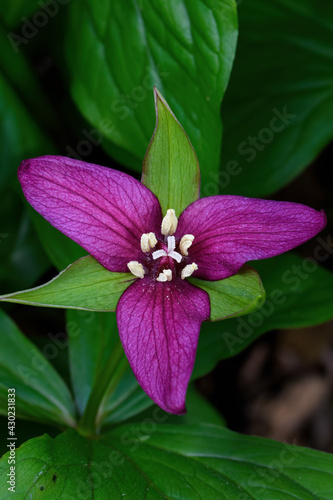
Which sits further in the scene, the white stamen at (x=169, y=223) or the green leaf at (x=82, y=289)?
the white stamen at (x=169, y=223)

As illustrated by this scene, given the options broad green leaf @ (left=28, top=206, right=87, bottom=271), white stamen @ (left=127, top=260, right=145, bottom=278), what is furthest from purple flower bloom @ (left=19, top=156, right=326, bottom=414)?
broad green leaf @ (left=28, top=206, right=87, bottom=271)

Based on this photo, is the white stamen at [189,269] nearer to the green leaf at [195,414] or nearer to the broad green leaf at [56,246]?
the broad green leaf at [56,246]

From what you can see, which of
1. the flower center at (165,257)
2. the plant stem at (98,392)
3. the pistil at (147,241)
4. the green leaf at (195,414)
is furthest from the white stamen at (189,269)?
the green leaf at (195,414)

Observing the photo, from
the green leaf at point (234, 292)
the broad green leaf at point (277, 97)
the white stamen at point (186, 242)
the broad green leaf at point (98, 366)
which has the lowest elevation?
the broad green leaf at point (98, 366)

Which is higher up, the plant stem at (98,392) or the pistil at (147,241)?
the pistil at (147,241)

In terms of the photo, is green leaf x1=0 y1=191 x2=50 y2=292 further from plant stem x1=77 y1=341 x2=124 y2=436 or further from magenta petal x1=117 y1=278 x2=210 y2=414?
magenta petal x1=117 y1=278 x2=210 y2=414

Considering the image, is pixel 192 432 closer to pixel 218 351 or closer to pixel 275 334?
pixel 218 351

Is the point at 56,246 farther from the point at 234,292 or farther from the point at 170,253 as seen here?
the point at 234,292
